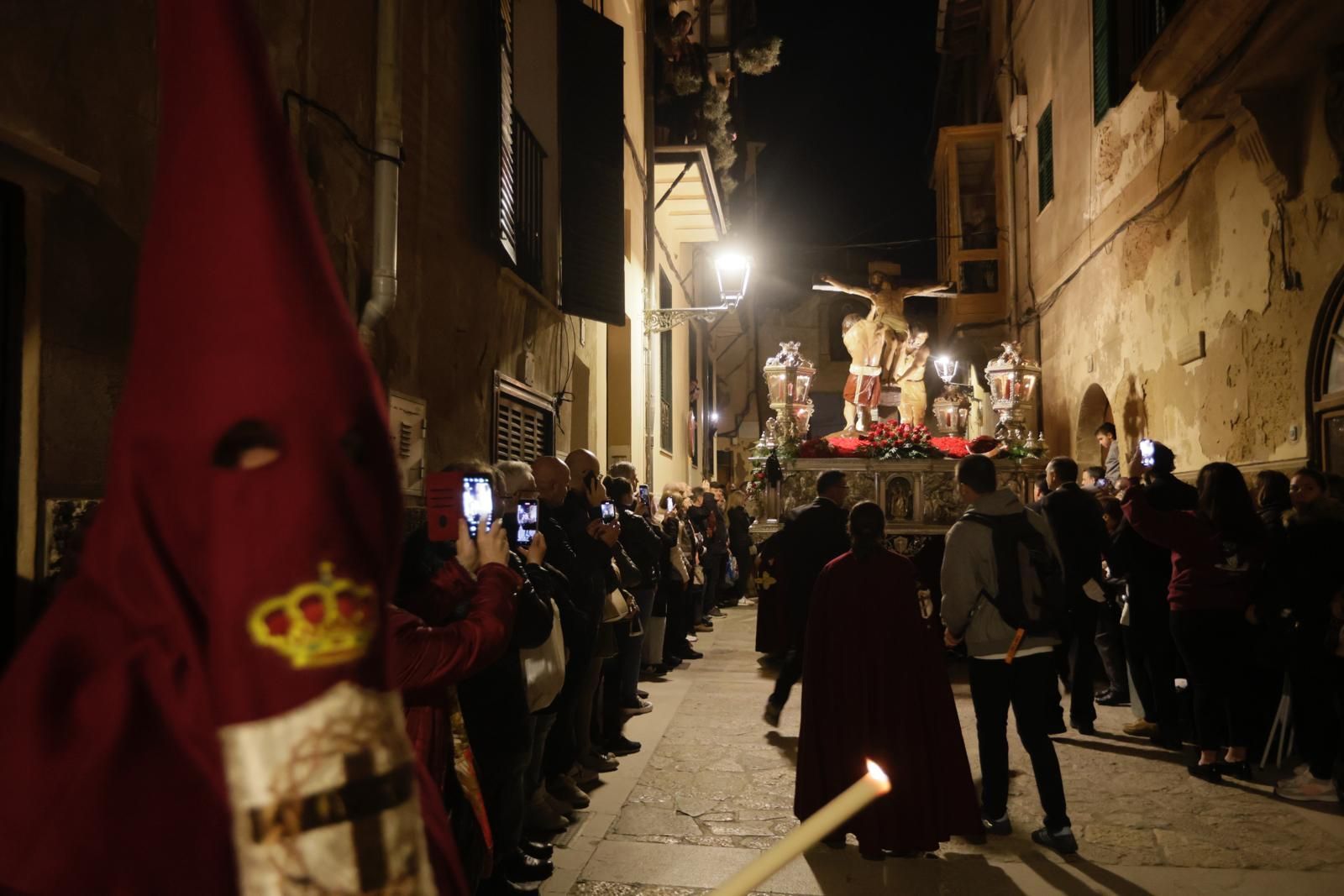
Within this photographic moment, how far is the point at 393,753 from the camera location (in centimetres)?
91

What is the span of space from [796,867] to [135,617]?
4.25 metres

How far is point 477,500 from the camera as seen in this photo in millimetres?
3400

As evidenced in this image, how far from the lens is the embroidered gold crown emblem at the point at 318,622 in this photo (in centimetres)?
85

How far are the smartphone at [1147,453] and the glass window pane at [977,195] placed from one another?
1460 centimetres

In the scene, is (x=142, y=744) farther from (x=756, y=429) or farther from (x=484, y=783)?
(x=756, y=429)

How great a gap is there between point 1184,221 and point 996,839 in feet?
25.9

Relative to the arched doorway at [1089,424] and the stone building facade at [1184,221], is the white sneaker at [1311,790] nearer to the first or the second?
the stone building facade at [1184,221]

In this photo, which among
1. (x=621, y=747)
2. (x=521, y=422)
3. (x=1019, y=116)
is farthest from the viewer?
(x=1019, y=116)

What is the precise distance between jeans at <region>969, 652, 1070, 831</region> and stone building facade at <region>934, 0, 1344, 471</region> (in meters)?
4.00

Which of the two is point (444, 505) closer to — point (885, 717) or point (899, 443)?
point (885, 717)

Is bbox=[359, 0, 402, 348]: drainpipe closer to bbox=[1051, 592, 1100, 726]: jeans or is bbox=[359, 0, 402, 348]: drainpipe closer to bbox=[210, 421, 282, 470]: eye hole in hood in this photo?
bbox=[210, 421, 282, 470]: eye hole in hood

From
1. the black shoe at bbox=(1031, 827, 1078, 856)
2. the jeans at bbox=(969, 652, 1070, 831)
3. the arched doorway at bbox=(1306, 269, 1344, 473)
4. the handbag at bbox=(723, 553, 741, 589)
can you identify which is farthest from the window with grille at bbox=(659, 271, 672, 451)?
the black shoe at bbox=(1031, 827, 1078, 856)

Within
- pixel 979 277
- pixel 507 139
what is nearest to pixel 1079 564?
pixel 507 139

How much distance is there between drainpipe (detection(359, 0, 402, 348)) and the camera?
5355 mm
